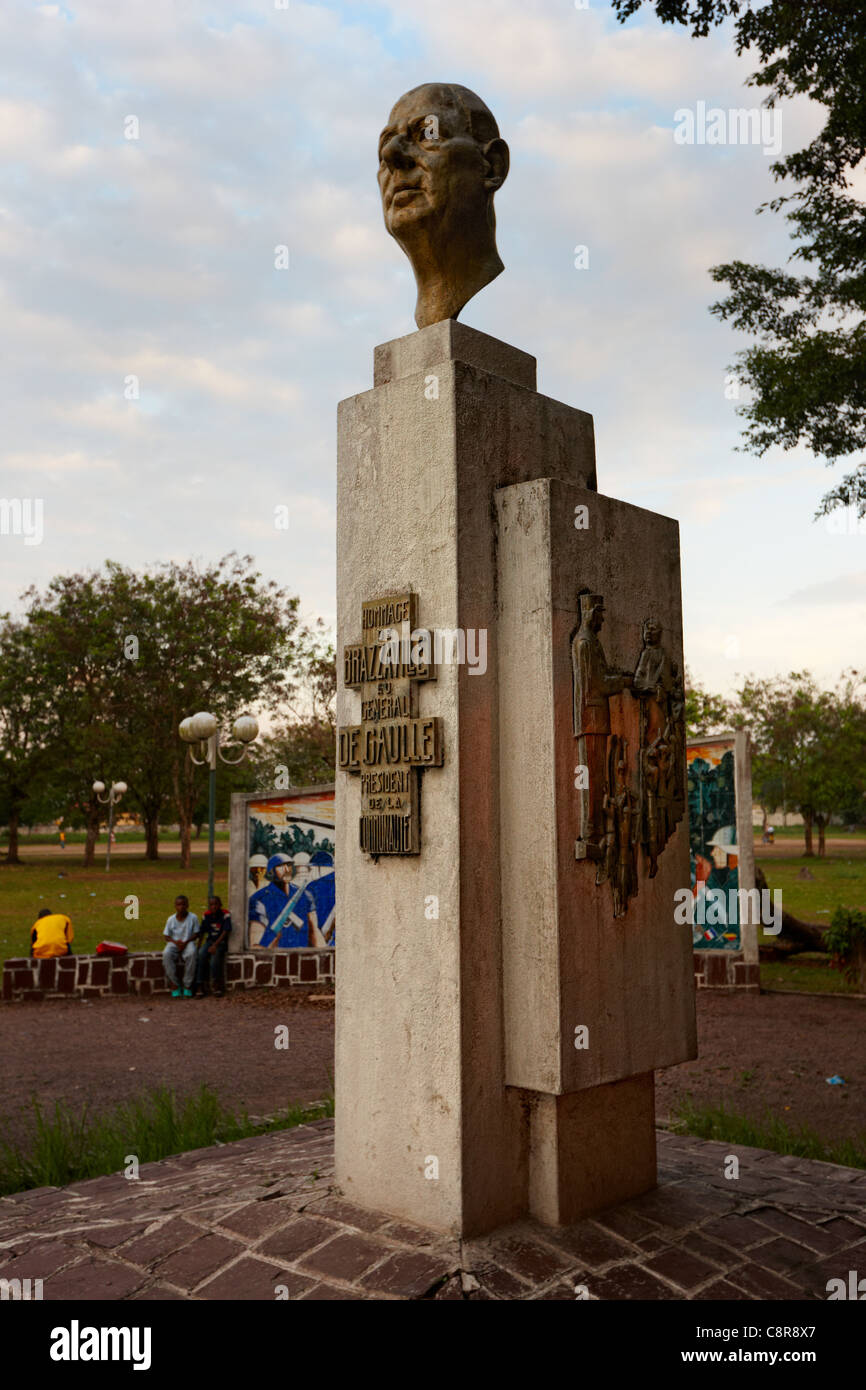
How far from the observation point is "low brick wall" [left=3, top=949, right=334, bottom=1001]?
13211 mm

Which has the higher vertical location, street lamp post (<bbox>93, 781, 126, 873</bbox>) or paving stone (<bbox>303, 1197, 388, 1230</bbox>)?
street lamp post (<bbox>93, 781, 126, 873</bbox>)

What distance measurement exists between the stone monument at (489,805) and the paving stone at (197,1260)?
70cm

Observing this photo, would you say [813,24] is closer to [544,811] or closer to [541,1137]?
[544,811]

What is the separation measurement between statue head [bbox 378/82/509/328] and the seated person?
10.0m

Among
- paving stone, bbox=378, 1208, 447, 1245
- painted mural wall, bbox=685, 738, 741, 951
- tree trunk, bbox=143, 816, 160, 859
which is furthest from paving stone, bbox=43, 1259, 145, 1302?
tree trunk, bbox=143, 816, 160, 859

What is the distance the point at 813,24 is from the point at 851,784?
3583 centimetres

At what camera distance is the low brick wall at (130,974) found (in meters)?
13.2

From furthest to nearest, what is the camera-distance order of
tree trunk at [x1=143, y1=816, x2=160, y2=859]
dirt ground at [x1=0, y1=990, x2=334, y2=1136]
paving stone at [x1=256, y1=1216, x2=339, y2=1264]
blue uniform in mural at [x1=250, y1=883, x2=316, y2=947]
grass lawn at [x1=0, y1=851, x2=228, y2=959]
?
1. tree trunk at [x1=143, y1=816, x2=160, y2=859]
2. grass lawn at [x1=0, y1=851, x2=228, y2=959]
3. blue uniform in mural at [x1=250, y1=883, x2=316, y2=947]
4. dirt ground at [x1=0, y1=990, x2=334, y2=1136]
5. paving stone at [x1=256, y1=1216, x2=339, y2=1264]

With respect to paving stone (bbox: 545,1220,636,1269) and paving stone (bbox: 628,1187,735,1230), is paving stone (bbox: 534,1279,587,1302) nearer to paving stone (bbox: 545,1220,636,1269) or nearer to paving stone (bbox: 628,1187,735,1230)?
paving stone (bbox: 545,1220,636,1269)

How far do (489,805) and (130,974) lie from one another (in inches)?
411

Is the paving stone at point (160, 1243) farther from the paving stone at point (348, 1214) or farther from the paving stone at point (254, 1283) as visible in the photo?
the paving stone at point (348, 1214)

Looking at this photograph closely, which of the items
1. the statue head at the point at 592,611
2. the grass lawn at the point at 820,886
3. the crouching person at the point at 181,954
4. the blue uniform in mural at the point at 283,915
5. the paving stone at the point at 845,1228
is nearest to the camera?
the paving stone at the point at 845,1228

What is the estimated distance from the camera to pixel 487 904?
→ 14.5 feet

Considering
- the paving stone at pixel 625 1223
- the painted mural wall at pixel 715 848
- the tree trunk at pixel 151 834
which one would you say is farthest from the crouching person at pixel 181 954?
the tree trunk at pixel 151 834
